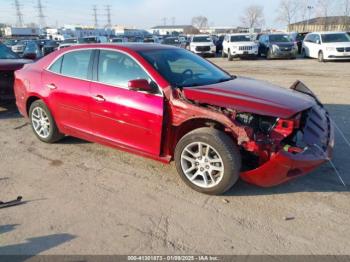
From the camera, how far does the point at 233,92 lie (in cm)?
442

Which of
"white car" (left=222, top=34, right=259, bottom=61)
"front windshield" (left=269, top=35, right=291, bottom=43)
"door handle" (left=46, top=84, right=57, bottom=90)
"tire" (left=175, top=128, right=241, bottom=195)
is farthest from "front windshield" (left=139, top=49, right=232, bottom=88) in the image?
"front windshield" (left=269, top=35, right=291, bottom=43)

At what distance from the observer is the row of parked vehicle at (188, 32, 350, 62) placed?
2043 centimetres

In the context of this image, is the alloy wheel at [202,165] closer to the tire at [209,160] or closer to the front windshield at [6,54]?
the tire at [209,160]

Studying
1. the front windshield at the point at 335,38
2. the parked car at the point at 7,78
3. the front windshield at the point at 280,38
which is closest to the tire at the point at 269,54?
the front windshield at the point at 280,38

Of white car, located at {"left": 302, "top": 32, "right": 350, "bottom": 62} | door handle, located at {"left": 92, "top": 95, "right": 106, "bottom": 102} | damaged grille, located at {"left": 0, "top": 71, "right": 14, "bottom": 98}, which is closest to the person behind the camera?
door handle, located at {"left": 92, "top": 95, "right": 106, "bottom": 102}

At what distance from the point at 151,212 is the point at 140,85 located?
1.50 meters

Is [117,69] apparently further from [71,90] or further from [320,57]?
[320,57]

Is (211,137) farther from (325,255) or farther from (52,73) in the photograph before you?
(52,73)

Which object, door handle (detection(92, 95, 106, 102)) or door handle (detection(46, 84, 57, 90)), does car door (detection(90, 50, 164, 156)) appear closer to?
door handle (detection(92, 95, 106, 102))

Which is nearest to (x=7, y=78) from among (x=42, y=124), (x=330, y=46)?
(x=42, y=124)

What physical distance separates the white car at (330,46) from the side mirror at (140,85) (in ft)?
61.0

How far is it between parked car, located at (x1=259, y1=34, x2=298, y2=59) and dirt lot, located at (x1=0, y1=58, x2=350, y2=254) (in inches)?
760

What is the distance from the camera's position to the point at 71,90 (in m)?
5.36

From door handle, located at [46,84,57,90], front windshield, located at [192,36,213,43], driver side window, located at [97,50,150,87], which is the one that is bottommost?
front windshield, located at [192,36,213,43]
